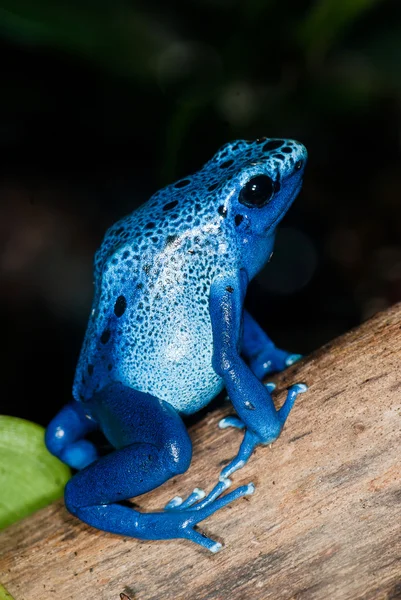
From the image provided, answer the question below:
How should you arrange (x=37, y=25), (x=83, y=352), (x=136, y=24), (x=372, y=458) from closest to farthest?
(x=372, y=458)
(x=83, y=352)
(x=37, y=25)
(x=136, y=24)

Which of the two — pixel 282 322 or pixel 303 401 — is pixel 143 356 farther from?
pixel 282 322

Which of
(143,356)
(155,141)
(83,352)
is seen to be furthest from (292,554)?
(155,141)

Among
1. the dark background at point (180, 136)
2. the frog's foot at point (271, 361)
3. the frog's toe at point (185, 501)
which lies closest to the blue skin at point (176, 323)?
the frog's toe at point (185, 501)

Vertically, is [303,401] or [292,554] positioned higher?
[303,401]

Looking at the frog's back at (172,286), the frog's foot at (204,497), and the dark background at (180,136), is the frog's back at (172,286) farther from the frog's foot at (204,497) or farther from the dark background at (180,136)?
the dark background at (180,136)

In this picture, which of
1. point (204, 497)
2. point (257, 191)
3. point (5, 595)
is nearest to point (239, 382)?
point (204, 497)

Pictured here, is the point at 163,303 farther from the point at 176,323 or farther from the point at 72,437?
the point at 72,437
